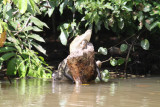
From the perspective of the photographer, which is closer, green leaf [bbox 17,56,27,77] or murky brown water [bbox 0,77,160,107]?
murky brown water [bbox 0,77,160,107]

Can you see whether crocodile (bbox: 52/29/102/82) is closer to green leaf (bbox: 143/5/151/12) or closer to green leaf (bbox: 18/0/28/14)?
green leaf (bbox: 143/5/151/12)

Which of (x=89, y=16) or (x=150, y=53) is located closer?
(x=89, y=16)

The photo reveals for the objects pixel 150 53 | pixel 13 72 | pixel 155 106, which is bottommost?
pixel 155 106

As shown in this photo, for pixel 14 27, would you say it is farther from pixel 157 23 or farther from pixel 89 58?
pixel 157 23

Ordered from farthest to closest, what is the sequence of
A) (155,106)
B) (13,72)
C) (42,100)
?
1. (13,72)
2. (42,100)
3. (155,106)

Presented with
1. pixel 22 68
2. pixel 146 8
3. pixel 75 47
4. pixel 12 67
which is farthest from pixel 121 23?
pixel 12 67

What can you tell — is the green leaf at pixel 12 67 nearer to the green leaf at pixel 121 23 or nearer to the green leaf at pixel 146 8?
the green leaf at pixel 121 23

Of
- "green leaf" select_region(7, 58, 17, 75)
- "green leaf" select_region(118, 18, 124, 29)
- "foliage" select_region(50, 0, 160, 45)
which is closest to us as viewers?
"green leaf" select_region(7, 58, 17, 75)

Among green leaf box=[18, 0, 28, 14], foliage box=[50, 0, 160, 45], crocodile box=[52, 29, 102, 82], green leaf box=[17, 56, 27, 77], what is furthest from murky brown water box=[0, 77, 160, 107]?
foliage box=[50, 0, 160, 45]

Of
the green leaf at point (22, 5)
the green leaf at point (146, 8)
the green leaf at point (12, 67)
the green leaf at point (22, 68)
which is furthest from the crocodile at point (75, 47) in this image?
the green leaf at point (22, 5)

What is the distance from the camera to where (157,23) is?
15.2ft

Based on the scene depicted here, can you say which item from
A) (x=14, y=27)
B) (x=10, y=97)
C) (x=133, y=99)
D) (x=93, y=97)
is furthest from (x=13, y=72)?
(x=133, y=99)

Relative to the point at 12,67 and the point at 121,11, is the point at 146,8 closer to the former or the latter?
the point at 121,11

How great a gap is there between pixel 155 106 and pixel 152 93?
0.77 meters
